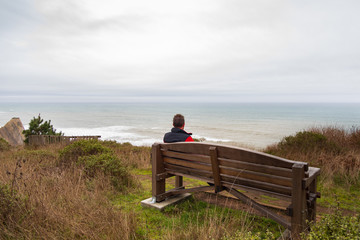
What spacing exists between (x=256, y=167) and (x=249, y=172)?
0.13m

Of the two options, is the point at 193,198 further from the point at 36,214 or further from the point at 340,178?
the point at 340,178

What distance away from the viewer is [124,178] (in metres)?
5.32

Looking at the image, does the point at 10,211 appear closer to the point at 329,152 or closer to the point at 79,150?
the point at 79,150

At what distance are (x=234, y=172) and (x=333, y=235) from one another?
4.11 feet

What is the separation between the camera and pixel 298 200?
2.62 metres

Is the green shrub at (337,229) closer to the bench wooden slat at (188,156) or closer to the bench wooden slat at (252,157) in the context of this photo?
the bench wooden slat at (252,157)

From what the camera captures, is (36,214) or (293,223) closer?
(293,223)

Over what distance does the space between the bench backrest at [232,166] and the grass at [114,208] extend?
444mm

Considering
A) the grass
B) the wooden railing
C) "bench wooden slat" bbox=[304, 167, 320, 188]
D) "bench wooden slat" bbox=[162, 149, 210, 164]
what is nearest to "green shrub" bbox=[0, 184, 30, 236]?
the grass

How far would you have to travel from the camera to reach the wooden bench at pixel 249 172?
2648mm

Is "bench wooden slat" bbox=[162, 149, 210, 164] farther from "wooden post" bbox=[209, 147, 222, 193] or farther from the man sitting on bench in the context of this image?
the man sitting on bench

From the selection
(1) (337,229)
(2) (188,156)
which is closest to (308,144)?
(2) (188,156)

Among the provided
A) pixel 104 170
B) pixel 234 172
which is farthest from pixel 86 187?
pixel 234 172

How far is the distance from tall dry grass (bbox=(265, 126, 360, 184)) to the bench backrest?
394cm
